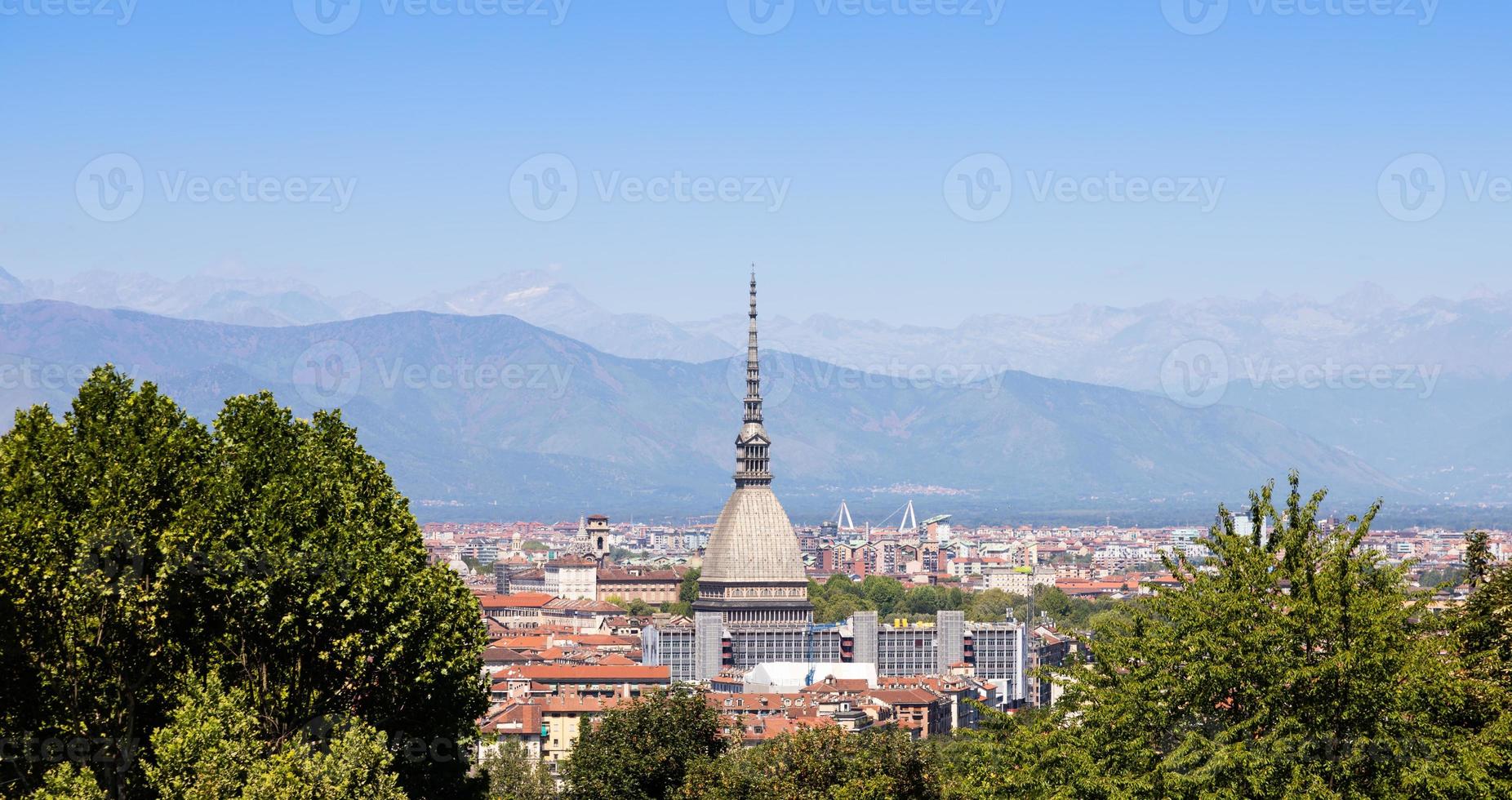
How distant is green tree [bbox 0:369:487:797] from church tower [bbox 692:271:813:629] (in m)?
101

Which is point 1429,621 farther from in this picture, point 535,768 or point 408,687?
point 535,768

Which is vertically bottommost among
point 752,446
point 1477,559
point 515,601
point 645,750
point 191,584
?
→ point 645,750

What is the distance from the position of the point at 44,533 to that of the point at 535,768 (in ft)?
156

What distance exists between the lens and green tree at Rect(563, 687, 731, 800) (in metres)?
53.3

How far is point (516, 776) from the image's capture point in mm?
64312

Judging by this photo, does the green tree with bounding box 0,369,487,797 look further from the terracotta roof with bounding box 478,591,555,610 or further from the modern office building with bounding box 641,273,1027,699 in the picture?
the terracotta roof with bounding box 478,591,555,610

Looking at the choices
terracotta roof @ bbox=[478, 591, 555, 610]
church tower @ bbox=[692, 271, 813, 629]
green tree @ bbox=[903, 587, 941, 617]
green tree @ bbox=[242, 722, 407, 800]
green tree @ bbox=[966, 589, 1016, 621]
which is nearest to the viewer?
green tree @ bbox=[242, 722, 407, 800]

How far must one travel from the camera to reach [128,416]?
104 feet

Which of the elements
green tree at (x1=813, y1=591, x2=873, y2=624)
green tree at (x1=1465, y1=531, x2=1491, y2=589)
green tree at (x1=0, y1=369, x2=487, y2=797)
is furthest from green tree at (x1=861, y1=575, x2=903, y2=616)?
green tree at (x1=0, y1=369, x2=487, y2=797)

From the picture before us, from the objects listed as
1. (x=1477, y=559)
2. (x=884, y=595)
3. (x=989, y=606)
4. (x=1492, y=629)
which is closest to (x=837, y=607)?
(x=989, y=606)

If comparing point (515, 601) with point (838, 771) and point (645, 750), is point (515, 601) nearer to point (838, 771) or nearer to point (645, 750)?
point (645, 750)

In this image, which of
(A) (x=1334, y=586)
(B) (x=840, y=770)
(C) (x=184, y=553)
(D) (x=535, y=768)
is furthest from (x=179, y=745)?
(D) (x=535, y=768)

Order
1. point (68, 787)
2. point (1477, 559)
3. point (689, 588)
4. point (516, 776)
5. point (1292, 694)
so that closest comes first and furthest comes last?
point (1292, 694) < point (68, 787) < point (1477, 559) < point (516, 776) < point (689, 588)

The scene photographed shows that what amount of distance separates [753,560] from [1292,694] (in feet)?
373
